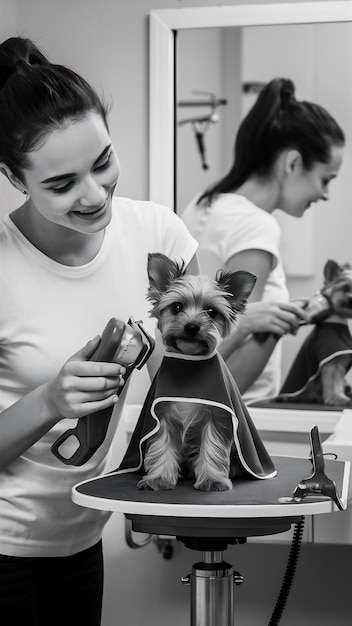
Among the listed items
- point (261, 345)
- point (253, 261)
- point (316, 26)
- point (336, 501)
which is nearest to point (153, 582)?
point (261, 345)

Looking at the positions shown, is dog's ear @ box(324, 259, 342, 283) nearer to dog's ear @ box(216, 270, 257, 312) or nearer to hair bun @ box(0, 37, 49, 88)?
dog's ear @ box(216, 270, 257, 312)

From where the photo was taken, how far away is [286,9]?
1824 mm

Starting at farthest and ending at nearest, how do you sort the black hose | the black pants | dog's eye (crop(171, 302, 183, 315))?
the black hose < the black pants < dog's eye (crop(171, 302, 183, 315))

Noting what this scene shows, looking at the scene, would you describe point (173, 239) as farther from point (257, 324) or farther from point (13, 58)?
point (257, 324)

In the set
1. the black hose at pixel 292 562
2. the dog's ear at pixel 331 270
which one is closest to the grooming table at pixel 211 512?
the black hose at pixel 292 562

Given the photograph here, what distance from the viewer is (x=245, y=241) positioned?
1854 mm

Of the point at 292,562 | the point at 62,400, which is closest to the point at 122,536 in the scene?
the point at 292,562

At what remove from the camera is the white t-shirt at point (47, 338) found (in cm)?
126

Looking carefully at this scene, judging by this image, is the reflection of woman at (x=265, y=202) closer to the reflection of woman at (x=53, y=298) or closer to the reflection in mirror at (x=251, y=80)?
the reflection in mirror at (x=251, y=80)

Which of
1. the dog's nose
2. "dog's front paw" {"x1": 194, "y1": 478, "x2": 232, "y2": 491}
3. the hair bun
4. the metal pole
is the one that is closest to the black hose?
the metal pole

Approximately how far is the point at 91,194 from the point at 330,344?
83 cm

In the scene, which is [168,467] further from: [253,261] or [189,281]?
[253,261]

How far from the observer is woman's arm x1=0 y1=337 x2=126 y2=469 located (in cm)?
109

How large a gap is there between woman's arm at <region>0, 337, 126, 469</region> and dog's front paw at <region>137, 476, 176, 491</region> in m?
0.12
